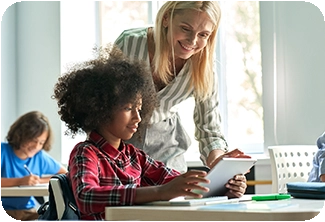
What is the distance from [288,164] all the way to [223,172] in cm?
136

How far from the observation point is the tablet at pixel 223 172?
4.79 feet

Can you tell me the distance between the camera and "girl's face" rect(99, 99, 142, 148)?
165 centimetres

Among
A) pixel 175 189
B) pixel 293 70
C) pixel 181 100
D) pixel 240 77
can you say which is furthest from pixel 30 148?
pixel 175 189

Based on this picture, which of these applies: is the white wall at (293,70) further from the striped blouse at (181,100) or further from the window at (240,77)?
the striped blouse at (181,100)

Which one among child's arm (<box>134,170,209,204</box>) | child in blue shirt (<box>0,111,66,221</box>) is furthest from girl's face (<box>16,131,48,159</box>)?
child's arm (<box>134,170,209,204</box>)

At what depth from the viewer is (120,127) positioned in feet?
5.39

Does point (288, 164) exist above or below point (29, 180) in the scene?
above

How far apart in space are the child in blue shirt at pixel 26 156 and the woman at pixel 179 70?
166 cm

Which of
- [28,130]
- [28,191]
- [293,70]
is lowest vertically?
[28,191]

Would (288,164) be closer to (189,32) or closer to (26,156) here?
(189,32)

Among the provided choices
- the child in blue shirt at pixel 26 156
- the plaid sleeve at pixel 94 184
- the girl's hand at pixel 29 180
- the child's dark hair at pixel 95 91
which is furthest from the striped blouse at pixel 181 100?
the child in blue shirt at pixel 26 156

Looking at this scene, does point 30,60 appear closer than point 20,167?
No

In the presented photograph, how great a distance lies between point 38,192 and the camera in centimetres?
303

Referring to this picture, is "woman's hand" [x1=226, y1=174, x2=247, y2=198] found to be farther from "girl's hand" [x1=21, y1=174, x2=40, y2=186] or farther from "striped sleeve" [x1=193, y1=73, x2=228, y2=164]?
"girl's hand" [x1=21, y1=174, x2=40, y2=186]
